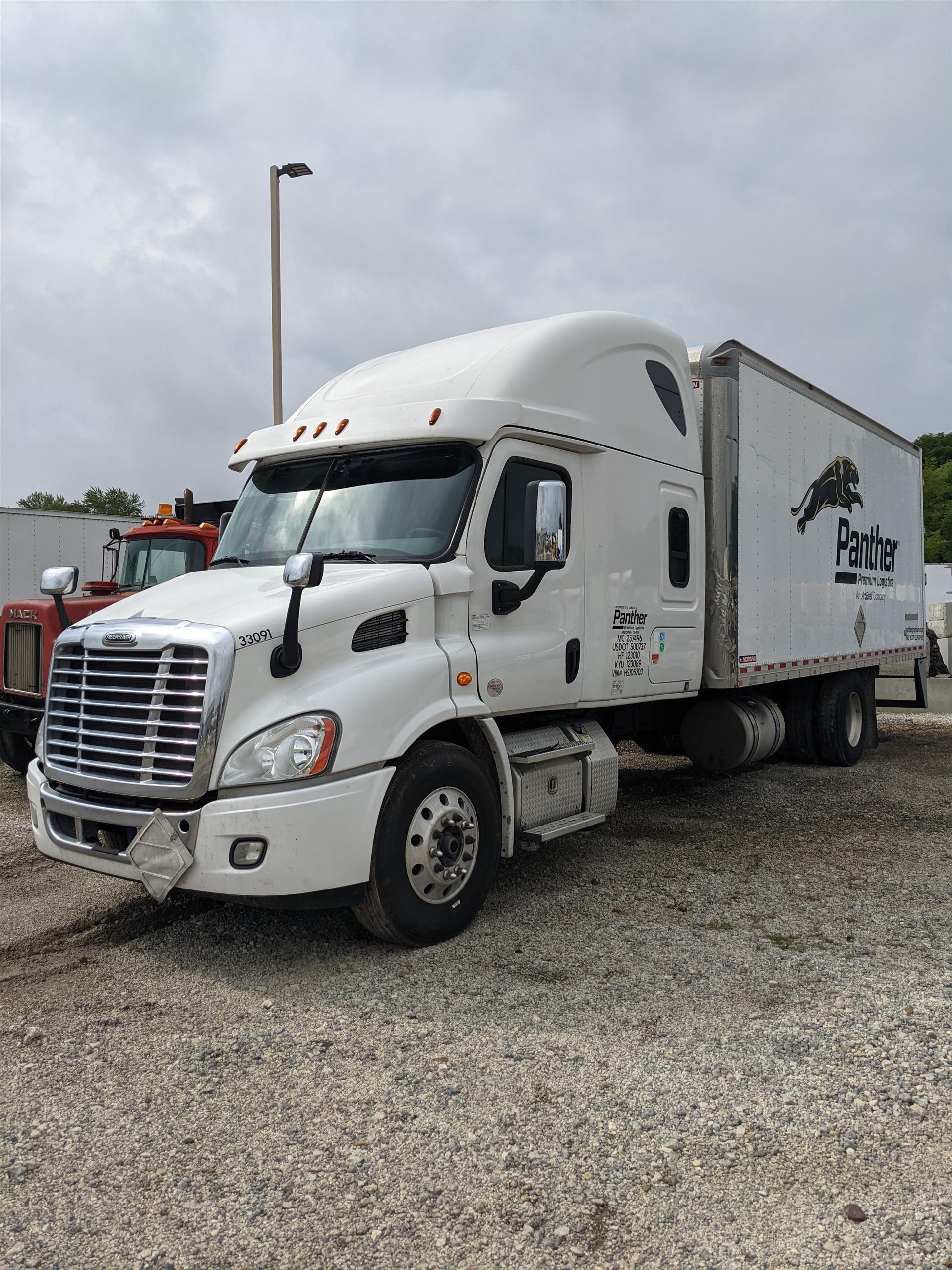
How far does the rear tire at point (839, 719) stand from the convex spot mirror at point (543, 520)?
19.7 ft

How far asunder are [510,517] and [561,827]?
182 centimetres

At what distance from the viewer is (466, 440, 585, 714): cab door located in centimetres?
525

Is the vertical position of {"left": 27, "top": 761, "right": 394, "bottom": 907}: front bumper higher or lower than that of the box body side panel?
lower

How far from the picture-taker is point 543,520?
5059mm

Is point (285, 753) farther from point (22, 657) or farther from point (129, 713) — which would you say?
point (22, 657)

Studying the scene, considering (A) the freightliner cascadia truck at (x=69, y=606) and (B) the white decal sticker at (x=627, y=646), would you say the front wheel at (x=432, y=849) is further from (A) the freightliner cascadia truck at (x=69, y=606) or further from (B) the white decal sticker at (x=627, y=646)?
(A) the freightliner cascadia truck at (x=69, y=606)

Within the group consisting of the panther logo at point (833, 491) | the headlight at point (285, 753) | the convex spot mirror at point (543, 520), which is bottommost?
the headlight at point (285, 753)

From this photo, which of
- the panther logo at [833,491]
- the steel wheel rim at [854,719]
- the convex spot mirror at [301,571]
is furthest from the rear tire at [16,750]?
the steel wheel rim at [854,719]

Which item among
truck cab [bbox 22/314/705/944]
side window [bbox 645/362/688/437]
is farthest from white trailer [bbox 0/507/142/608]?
truck cab [bbox 22/314/705/944]

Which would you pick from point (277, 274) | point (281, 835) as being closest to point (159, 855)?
point (281, 835)

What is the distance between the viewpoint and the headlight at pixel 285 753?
168 inches

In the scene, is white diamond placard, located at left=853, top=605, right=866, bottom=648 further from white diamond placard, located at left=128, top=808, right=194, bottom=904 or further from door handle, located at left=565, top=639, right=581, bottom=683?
white diamond placard, located at left=128, top=808, right=194, bottom=904

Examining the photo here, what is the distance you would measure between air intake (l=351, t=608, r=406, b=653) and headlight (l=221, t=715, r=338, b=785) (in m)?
0.49

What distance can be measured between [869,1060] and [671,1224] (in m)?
1.34
